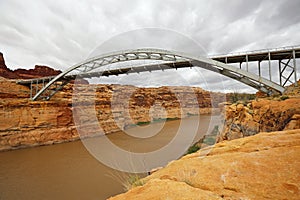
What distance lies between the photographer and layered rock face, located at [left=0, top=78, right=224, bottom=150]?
16.4m

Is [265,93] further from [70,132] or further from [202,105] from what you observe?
[202,105]

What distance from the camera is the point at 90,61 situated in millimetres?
18672

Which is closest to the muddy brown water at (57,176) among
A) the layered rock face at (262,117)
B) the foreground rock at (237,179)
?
the foreground rock at (237,179)

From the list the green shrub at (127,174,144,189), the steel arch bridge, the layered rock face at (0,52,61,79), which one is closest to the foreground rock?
the green shrub at (127,174,144,189)

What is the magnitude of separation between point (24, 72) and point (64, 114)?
151 feet

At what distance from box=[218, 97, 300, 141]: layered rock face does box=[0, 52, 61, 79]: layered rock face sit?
5776 centimetres

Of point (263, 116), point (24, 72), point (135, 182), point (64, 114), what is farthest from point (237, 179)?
point (24, 72)

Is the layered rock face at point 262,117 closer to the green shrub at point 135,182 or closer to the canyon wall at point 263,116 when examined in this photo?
the canyon wall at point 263,116

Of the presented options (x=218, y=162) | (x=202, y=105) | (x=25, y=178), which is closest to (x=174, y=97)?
(x=202, y=105)

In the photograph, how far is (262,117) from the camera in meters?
6.26

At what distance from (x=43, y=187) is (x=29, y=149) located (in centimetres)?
1001

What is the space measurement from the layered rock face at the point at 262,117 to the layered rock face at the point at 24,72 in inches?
2274

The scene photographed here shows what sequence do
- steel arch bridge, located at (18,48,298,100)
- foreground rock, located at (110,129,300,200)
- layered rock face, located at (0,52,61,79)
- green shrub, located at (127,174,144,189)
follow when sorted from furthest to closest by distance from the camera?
layered rock face, located at (0,52,61,79) → steel arch bridge, located at (18,48,298,100) → green shrub, located at (127,174,144,189) → foreground rock, located at (110,129,300,200)

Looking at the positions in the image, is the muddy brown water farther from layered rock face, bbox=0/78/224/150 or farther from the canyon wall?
the canyon wall
